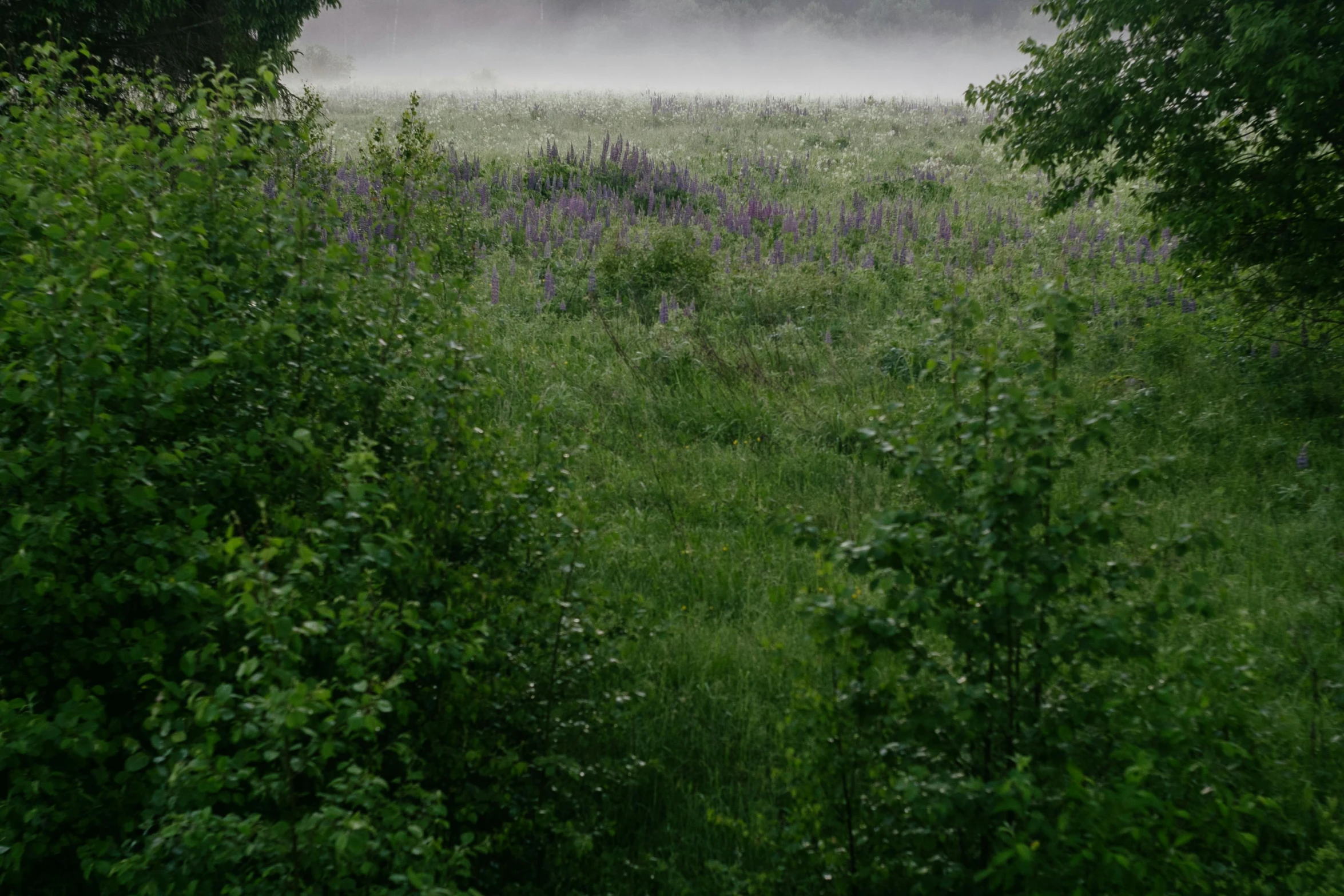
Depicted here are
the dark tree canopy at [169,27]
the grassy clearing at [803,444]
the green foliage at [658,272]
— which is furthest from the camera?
the green foliage at [658,272]

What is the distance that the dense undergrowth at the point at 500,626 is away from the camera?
2.96 meters

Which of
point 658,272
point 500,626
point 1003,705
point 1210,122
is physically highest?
point 658,272

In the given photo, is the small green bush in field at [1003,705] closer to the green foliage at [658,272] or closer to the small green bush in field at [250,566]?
the small green bush in field at [250,566]

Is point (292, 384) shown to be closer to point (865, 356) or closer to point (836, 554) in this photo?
point (836, 554)

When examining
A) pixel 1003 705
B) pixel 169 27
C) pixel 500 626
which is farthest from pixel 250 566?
pixel 169 27

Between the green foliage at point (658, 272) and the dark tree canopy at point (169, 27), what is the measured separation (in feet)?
16.4

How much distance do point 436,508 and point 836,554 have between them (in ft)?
5.28

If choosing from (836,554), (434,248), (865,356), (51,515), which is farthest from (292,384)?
(865,356)

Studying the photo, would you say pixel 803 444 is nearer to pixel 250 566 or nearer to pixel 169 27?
pixel 250 566

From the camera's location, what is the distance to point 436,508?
145 inches

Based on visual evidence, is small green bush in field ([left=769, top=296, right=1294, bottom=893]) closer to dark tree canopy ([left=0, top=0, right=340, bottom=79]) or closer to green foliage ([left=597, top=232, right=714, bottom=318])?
green foliage ([left=597, top=232, right=714, bottom=318])

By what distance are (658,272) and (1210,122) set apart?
21.1 feet

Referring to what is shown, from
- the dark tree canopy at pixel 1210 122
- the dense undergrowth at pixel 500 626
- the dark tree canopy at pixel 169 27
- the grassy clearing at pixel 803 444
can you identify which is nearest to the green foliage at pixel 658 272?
the grassy clearing at pixel 803 444

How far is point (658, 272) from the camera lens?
12211 mm
